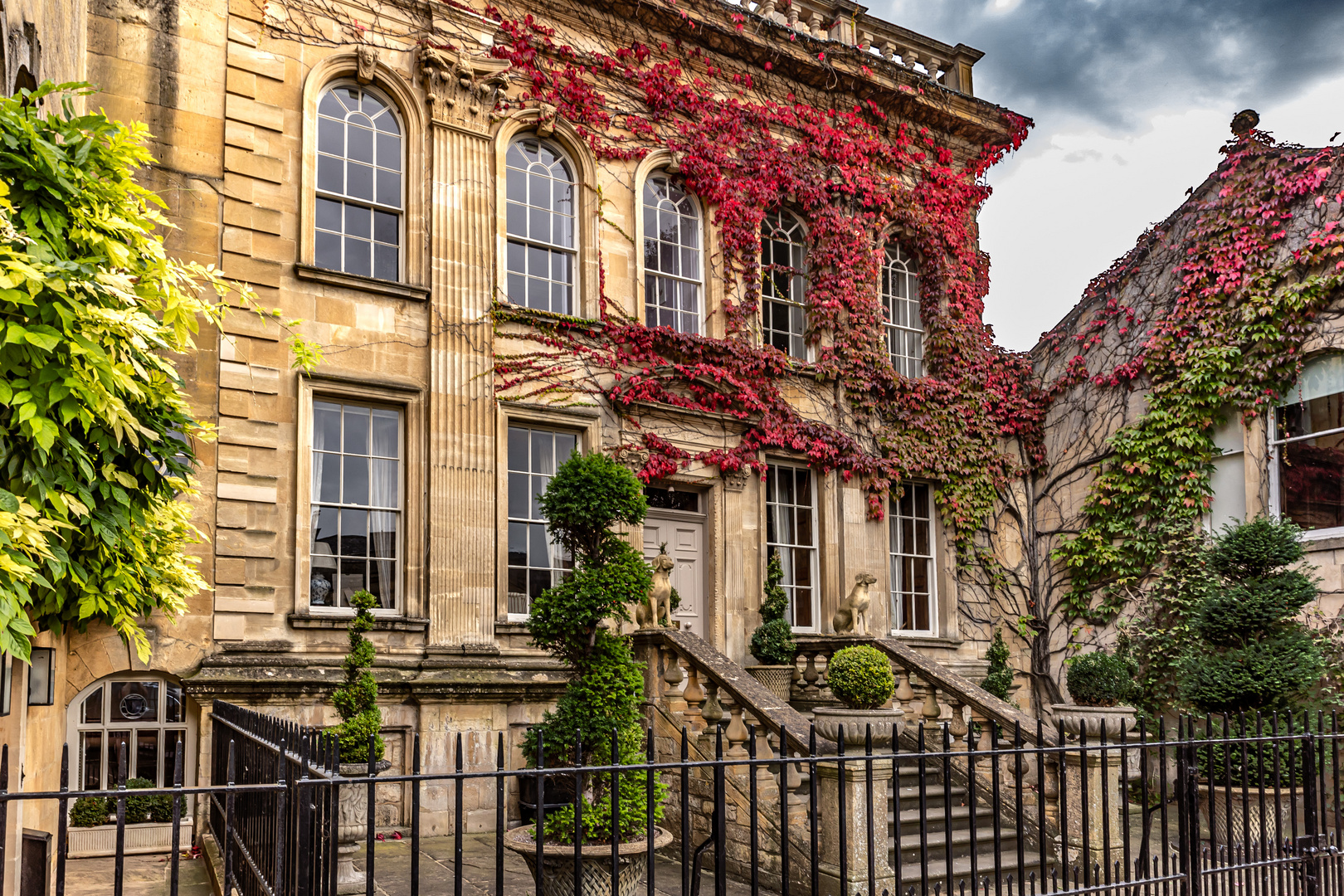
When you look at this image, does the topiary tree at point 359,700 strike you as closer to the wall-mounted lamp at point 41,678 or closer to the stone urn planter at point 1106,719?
the wall-mounted lamp at point 41,678

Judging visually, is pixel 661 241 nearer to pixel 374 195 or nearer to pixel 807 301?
pixel 807 301

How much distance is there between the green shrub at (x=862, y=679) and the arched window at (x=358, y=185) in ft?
20.4

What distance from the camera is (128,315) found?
4641 millimetres

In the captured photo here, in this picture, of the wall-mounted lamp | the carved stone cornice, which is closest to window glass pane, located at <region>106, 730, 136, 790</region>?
the wall-mounted lamp

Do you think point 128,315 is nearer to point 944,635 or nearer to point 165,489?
point 165,489

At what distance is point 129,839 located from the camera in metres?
9.69

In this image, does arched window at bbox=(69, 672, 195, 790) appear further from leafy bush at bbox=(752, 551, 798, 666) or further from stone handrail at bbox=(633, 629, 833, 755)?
leafy bush at bbox=(752, 551, 798, 666)

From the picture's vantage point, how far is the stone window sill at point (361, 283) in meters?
11.2

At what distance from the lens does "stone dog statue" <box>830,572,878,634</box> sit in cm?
1308

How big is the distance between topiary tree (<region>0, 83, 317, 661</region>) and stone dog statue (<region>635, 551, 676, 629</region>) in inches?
230

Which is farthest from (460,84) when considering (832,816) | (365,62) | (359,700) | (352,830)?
(832,816)

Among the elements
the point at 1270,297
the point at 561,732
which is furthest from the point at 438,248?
the point at 1270,297

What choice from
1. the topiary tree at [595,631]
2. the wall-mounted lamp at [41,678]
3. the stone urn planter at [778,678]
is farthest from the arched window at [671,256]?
the wall-mounted lamp at [41,678]

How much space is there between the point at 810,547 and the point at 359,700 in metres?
7.26
